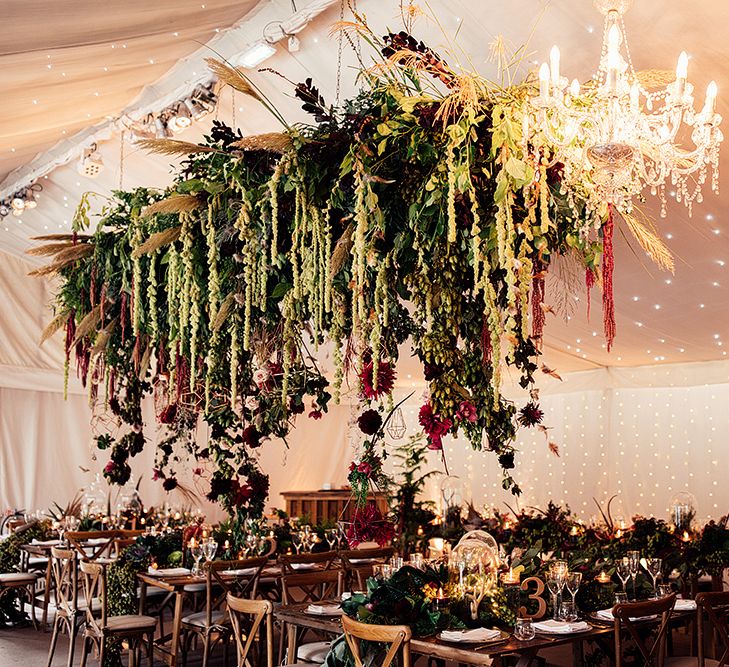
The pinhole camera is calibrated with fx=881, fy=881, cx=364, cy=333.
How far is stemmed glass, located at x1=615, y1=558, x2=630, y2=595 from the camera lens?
16.9 ft

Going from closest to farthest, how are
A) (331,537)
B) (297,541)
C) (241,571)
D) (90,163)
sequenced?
(241,571) → (90,163) → (297,541) → (331,537)

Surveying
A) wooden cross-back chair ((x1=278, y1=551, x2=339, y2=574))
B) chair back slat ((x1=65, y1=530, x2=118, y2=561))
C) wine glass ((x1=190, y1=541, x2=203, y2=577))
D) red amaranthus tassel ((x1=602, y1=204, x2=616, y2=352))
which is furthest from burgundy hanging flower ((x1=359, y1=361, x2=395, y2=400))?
chair back slat ((x1=65, y1=530, x2=118, y2=561))

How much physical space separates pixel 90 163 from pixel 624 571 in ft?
17.3

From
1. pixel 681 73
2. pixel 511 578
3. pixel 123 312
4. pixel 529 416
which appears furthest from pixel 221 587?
pixel 681 73

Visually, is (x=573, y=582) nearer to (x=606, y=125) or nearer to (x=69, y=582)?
(x=606, y=125)

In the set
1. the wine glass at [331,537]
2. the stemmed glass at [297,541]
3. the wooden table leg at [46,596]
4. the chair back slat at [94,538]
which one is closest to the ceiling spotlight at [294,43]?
the chair back slat at [94,538]

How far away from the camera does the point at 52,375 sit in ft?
37.0

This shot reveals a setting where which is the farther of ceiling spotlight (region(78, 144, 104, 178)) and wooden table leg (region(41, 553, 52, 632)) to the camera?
wooden table leg (region(41, 553, 52, 632))

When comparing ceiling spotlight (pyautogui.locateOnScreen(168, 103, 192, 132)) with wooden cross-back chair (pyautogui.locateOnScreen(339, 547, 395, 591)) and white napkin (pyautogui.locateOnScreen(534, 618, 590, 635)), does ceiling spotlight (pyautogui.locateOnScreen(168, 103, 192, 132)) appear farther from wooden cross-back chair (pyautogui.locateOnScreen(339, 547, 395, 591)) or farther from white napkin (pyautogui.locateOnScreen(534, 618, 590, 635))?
white napkin (pyautogui.locateOnScreen(534, 618, 590, 635))

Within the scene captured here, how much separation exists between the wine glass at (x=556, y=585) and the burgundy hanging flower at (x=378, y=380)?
1.67 meters

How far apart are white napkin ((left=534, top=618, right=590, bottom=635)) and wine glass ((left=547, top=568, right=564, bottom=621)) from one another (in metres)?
0.13

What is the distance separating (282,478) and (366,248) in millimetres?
10557

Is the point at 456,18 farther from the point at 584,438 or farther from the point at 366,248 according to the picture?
the point at 584,438

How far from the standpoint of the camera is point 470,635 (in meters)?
4.08
